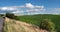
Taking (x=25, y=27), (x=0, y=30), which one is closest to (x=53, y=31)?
A: (x=25, y=27)

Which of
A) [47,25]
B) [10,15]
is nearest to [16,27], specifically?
[10,15]

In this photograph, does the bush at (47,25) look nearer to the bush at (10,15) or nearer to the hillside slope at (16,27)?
the hillside slope at (16,27)

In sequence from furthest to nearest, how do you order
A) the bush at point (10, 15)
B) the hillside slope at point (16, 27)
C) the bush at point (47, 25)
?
the bush at point (47, 25)
the bush at point (10, 15)
the hillside slope at point (16, 27)

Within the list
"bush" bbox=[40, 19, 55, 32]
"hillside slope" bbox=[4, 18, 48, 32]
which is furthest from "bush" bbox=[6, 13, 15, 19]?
"bush" bbox=[40, 19, 55, 32]

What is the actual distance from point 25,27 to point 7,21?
29.3 inches

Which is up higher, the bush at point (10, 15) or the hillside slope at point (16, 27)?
the bush at point (10, 15)

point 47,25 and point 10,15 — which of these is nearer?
point 10,15

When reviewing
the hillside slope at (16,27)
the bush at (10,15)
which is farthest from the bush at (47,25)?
the bush at (10,15)

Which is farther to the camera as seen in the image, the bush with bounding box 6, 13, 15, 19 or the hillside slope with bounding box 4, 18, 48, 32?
the bush with bounding box 6, 13, 15, 19

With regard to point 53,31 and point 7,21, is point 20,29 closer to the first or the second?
point 7,21

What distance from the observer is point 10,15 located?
20.6 feet

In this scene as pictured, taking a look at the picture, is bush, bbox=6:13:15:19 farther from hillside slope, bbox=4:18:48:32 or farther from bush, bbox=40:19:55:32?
bush, bbox=40:19:55:32

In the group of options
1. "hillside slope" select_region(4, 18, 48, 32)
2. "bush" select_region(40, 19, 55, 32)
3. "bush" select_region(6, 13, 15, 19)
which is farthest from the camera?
"bush" select_region(40, 19, 55, 32)

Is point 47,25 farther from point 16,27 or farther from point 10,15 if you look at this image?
point 10,15
